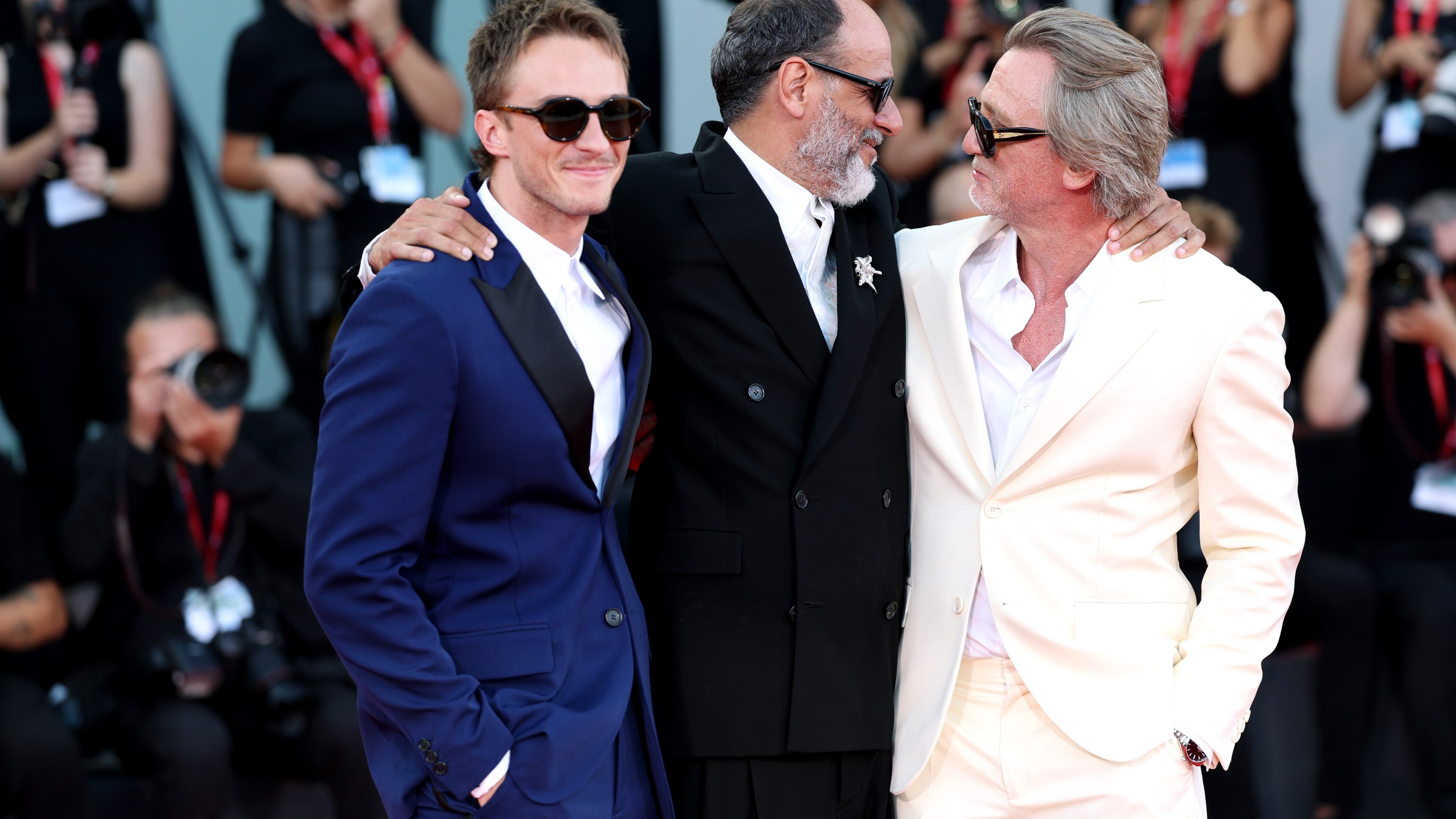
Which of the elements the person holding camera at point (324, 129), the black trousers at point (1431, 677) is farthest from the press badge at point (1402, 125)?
the person holding camera at point (324, 129)

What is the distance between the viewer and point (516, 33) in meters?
2.17

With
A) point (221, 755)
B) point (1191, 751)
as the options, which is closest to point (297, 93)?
point (221, 755)

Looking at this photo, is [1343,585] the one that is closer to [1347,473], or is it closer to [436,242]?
[1347,473]

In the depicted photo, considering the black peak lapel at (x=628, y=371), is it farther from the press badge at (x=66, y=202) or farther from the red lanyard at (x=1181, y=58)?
the red lanyard at (x=1181, y=58)

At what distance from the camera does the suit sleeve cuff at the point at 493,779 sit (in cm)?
198

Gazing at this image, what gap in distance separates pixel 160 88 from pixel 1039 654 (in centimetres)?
392

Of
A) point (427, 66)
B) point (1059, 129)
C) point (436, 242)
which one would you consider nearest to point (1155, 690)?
point (1059, 129)

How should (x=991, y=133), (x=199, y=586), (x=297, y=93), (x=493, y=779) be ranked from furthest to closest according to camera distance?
(x=297, y=93), (x=199, y=586), (x=991, y=133), (x=493, y=779)

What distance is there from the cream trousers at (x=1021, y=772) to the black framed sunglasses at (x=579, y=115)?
105 centimetres

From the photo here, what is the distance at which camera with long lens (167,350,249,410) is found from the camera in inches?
172

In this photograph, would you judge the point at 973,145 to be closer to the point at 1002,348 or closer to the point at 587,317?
the point at 1002,348

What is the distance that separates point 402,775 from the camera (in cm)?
205

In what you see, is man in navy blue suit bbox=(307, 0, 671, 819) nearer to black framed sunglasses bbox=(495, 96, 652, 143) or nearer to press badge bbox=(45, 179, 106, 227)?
black framed sunglasses bbox=(495, 96, 652, 143)

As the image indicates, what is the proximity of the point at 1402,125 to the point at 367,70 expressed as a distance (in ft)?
12.6
